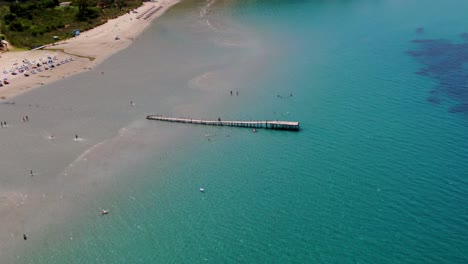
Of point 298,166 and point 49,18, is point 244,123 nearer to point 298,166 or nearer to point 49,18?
point 298,166

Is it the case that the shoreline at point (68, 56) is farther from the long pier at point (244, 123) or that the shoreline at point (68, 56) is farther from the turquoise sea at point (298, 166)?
the long pier at point (244, 123)

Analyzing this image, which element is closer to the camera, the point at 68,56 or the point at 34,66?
the point at 34,66

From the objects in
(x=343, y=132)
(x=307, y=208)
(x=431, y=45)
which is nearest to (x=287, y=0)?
(x=431, y=45)

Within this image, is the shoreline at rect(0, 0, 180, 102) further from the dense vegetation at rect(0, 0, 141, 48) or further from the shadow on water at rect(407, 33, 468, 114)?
the shadow on water at rect(407, 33, 468, 114)

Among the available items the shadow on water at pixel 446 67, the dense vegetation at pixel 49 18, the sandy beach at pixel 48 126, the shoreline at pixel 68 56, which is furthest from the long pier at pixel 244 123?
the dense vegetation at pixel 49 18

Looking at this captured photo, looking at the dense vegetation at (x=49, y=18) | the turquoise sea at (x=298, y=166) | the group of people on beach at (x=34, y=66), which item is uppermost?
the dense vegetation at (x=49, y=18)

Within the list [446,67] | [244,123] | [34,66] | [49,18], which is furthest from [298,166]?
[49,18]
